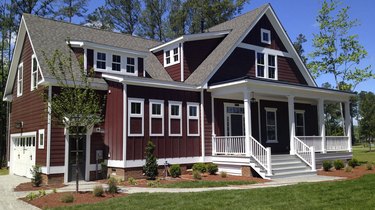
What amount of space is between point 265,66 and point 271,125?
368 centimetres

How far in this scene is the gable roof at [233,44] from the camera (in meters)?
19.4

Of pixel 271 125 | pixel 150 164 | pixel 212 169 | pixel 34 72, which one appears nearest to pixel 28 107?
pixel 34 72

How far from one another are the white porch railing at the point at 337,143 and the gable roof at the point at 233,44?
471 centimetres

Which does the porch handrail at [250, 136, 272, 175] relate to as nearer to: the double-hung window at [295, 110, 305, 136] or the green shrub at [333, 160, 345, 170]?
the green shrub at [333, 160, 345, 170]

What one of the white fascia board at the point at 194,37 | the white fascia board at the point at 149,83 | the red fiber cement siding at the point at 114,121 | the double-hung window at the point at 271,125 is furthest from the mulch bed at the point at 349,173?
the red fiber cement siding at the point at 114,121

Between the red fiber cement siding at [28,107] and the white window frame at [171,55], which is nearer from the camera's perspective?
the red fiber cement siding at [28,107]

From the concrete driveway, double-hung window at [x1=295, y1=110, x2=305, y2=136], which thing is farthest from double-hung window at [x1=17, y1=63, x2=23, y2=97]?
double-hung window at [x1=295, y1=110, x2=305, y2=136]

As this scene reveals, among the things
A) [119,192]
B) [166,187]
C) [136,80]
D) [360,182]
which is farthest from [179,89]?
[360,182]

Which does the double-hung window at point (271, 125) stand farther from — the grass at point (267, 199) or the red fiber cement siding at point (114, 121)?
the grass at point (267, 199)

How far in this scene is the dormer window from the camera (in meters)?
20.8

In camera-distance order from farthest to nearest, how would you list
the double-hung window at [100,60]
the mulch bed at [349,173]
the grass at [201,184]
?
the double-hung window at [100,60], the mulch bed at [349,173], the grass at [201,184]

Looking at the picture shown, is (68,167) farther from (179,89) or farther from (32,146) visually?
(179,89)

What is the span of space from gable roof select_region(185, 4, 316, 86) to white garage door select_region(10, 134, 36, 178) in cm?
869

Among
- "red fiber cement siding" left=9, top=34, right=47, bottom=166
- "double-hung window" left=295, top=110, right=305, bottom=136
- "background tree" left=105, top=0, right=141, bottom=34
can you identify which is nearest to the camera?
"red fiber cement siding" left=9, top=34, right=47, bottom=166
